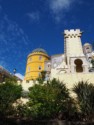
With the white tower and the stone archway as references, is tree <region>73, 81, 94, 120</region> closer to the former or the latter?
the white tower

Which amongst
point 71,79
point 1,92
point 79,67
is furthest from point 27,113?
point 79,67

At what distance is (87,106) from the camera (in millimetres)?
18719

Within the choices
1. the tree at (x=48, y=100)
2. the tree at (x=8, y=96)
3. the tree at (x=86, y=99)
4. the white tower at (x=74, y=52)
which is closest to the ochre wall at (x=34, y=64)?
the white tower at (x=74, y=52)

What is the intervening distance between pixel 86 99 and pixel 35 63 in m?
31.9

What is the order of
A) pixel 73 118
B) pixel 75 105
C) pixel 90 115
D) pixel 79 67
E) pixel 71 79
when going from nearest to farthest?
1. pixel 90 115
2. pixel 73 118
3. pixel 75 105
4. pixel 71 79
5. pixel 79 67

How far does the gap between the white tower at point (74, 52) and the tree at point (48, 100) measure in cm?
1012

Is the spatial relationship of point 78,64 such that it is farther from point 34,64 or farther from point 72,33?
point 34,64

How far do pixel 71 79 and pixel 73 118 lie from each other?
7.30 meters

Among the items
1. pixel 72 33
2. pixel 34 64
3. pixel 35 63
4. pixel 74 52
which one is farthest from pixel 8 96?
pixel 35 63

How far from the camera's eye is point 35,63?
5000 cm

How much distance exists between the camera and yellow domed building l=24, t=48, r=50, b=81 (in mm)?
48513

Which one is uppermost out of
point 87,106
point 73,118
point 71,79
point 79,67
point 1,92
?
point 79,67

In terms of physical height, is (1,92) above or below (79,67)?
below

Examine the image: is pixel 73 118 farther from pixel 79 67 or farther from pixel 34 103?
pixel 79 67
